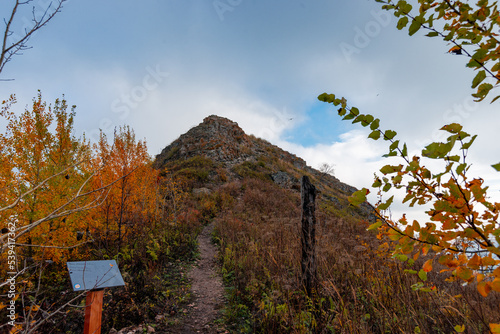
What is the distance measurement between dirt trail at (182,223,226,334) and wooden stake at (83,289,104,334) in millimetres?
1549

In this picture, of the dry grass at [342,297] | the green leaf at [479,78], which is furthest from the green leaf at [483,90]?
the dry grass at [342,297]

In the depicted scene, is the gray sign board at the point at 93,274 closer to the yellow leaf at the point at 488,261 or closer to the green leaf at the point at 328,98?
the green leaf at the point at 328,98

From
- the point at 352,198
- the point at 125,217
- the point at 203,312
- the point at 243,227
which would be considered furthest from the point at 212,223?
the point at 352,198

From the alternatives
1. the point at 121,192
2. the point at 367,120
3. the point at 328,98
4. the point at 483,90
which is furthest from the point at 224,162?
the point at 483,90

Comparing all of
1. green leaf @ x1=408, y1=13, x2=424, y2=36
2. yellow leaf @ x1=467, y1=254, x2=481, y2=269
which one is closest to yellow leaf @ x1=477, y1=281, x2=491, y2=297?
yellow leaf @ x1=467, y1=254, x2=481, y2=269

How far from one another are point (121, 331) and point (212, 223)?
26.3 feet

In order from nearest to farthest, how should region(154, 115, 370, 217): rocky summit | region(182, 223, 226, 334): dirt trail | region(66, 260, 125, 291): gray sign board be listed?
1. region(66, 260, 125, 291): gray sign board
2. region(182, 223, 226, 334): dirt trail
3. region(154, 115, 370, 217): rocky summit

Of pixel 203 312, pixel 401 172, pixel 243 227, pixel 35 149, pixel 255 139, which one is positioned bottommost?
pixel 203 312

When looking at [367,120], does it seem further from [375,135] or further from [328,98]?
[328,98]

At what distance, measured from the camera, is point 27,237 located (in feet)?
17.6

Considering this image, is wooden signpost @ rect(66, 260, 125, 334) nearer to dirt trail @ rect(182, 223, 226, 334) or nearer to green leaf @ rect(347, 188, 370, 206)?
dirt trail @ rect(182, 223, 226, 334)

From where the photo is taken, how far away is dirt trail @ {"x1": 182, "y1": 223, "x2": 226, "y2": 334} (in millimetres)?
4129

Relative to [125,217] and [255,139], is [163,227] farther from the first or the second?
[255,139]

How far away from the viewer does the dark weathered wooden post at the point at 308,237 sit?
380cm
